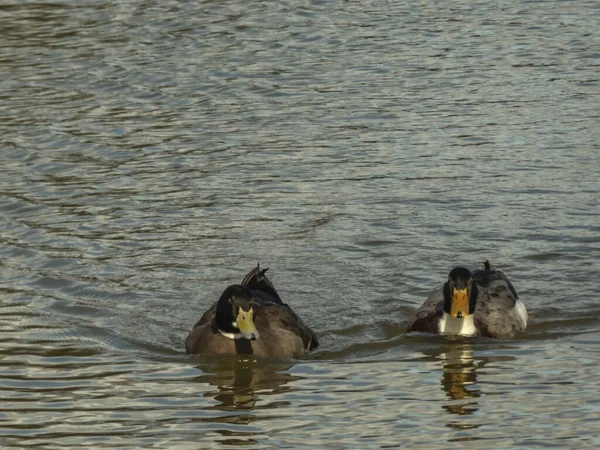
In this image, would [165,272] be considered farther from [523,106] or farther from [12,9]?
[12,9]

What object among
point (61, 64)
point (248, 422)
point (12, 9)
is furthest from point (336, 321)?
point (12, 9)

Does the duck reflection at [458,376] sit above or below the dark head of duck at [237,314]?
below

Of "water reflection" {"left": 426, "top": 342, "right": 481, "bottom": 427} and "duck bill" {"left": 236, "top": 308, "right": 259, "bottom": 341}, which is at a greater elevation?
"duck bill" {"left": 236, "top": 308, "right": 259, "bottom": 341}

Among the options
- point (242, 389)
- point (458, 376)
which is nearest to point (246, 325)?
point (242, 389)

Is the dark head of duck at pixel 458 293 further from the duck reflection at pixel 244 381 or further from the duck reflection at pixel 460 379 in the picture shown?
the duck reflection at pixel 244 381

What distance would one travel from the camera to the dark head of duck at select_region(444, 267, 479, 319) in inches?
503

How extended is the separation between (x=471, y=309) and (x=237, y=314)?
2.26 meters

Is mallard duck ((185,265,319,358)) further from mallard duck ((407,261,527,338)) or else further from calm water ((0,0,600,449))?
mallard duck ((407,261,527,338))

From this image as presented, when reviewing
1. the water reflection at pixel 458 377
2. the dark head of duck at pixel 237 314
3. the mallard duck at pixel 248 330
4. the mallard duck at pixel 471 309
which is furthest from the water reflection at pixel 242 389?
the mallard duck at pixel 471 309

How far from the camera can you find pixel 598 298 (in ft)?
45.5

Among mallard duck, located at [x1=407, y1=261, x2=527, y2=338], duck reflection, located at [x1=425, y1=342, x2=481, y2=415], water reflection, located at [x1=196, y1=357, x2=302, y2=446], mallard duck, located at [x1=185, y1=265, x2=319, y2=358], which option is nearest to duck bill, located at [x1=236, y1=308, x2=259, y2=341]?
mallard duck, located at [x1=185, y1=265, x2=319, y2=358]

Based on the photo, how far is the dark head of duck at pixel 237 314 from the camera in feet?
39.9

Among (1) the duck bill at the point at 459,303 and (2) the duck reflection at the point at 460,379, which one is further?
(1) the duck bill at the point at 459,303

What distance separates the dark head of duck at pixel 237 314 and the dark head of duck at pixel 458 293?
184 cm
